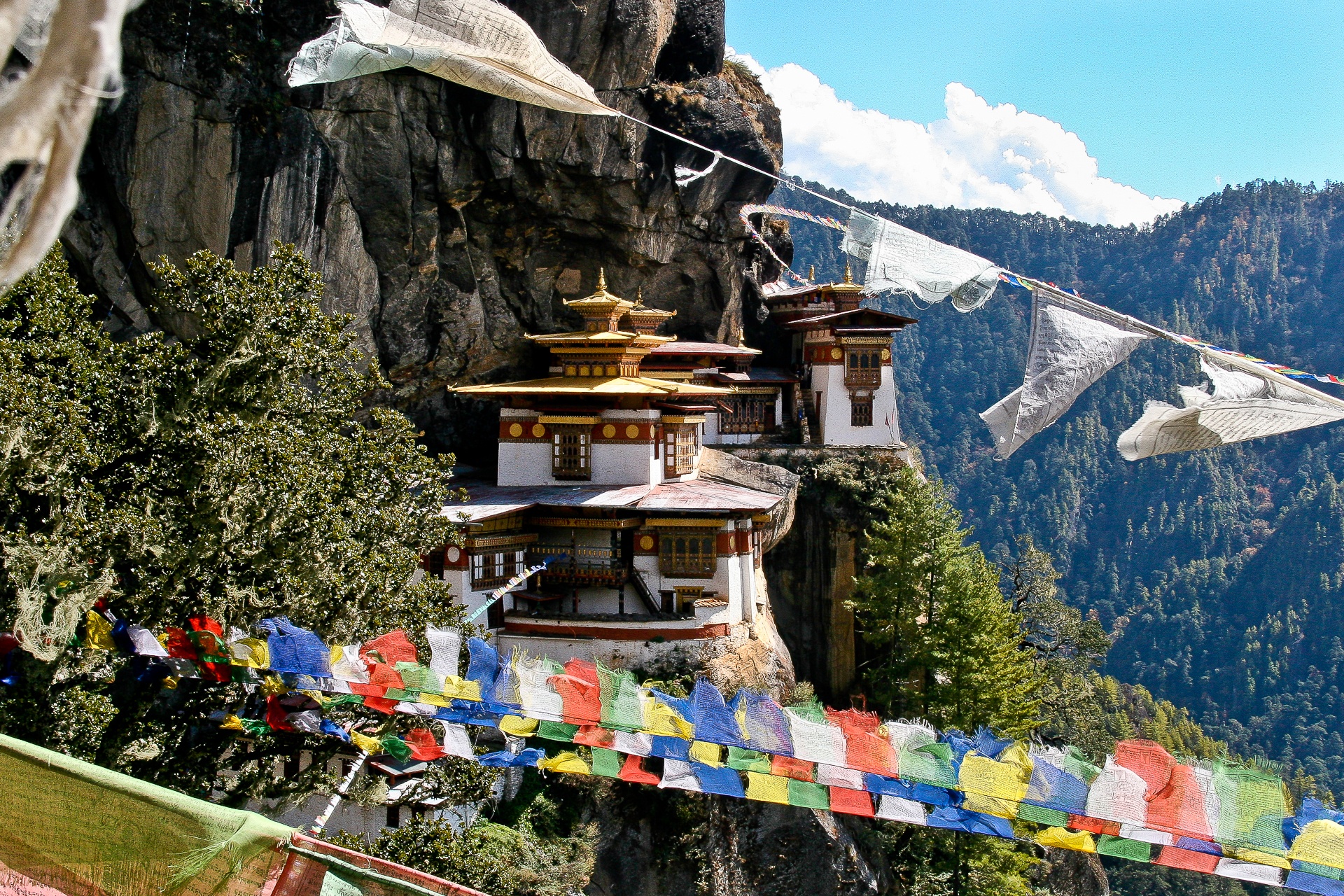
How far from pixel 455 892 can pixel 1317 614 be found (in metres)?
109

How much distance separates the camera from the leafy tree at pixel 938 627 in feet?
80.9

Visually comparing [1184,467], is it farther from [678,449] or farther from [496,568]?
[496,568]

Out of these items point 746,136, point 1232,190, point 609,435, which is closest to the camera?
point 609,435

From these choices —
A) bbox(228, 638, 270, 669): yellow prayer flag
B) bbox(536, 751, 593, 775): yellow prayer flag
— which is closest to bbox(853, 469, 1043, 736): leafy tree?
bbox(536, 751, 593, 775): yellow prayer flag

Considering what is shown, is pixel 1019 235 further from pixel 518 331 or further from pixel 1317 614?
pixel 518 331

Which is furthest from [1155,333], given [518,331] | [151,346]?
[518,331]

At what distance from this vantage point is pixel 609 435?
23578 millimetres

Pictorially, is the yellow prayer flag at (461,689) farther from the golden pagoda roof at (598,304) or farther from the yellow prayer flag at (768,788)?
the golden pagoda roof at (598,304)

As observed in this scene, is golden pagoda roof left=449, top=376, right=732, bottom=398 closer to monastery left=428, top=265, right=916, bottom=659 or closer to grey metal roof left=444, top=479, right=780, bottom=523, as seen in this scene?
monastery left=428, top=265, right=916, bottom=659

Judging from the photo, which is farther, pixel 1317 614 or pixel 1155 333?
pixel 1317 614

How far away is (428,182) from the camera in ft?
76.2

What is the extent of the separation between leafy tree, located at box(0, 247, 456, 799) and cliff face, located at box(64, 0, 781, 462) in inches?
123

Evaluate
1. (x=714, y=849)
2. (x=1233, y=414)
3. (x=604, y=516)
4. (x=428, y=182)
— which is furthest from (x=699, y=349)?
(x=1233, y=414)

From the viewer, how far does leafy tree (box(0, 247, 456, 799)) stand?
1138cm
